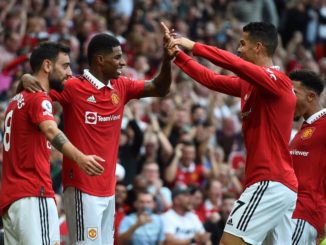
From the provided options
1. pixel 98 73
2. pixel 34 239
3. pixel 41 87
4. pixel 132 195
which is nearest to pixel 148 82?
pixel 98 73

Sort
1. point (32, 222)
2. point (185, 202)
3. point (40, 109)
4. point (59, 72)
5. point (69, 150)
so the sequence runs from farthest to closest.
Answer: point (185, 202), point (59, 72), point (32, 222), point (40, 109), point (69, 150)

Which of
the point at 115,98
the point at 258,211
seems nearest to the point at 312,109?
the point at 258,211

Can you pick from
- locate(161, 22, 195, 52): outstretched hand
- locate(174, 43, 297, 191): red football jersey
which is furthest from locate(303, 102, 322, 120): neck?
locate(161, 22, 195, 52): outstretched hand

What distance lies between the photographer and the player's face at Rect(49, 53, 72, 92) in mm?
10680

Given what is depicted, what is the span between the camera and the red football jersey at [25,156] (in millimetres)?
10289

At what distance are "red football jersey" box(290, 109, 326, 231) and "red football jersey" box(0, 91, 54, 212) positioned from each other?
8.95 feet

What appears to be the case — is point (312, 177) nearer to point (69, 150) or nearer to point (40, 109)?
point (69, 150)

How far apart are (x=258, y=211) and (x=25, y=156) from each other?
2197 mm

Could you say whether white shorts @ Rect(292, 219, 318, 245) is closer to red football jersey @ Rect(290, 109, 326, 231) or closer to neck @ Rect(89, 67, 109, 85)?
red football jersey @ Rect(290, 109, 326, 231)

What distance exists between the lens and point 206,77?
35.6 ft

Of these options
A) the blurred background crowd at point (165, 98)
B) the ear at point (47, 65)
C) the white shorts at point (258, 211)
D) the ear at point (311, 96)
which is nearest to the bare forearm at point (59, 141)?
the ear at point (47, 65)

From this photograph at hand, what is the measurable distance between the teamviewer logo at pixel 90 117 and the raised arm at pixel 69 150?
3.22ft

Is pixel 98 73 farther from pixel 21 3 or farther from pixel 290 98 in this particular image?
pixel 21 3

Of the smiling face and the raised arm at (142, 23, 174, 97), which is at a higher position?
the raised arm at (142, 23, 174, 97)
